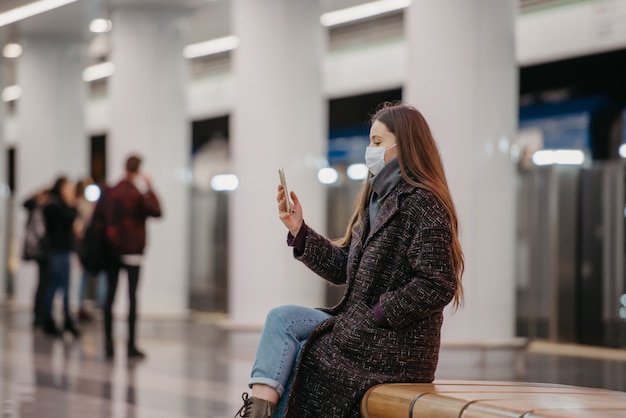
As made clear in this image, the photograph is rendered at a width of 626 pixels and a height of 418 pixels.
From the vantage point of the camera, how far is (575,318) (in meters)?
13.5

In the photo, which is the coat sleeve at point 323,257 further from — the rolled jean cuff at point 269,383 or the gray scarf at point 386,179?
the rolled jean cuff at point 269,383

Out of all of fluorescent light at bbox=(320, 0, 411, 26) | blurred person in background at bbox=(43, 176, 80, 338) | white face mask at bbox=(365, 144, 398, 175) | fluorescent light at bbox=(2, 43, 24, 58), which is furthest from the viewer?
fluorescent light at bbox=(2, 43, 24, 58)

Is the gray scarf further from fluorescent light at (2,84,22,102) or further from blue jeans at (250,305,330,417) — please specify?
fluorescent light at (2,84,22,102)

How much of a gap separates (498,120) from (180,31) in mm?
7244

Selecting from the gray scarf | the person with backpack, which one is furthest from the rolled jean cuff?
the person with backpack

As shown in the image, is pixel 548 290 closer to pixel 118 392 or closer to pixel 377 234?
pixel 118 392

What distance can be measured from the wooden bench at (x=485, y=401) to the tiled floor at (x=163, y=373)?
9.89 feet

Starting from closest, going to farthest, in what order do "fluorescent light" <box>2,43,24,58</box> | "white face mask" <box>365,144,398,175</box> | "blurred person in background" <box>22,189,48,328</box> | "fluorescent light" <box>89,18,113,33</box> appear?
"white face mask" <box>365,144,398,175</box>, "blurred person in background" <box>22,189,48,328</box>, "fluorescent light" <box>89,18,113,33</box>, "fluorescent light" <box>2,43,24,58</box>

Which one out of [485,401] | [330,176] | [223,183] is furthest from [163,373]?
[223,183]

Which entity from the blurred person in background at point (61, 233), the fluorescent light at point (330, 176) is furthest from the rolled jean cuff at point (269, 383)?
the fluorescent light at point (330, 176)

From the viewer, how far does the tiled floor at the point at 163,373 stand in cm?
761

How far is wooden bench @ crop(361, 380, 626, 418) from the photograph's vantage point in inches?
148

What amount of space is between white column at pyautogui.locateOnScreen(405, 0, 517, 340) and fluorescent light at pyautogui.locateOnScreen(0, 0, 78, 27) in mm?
7677

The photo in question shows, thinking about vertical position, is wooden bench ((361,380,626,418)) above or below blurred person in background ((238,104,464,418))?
below
